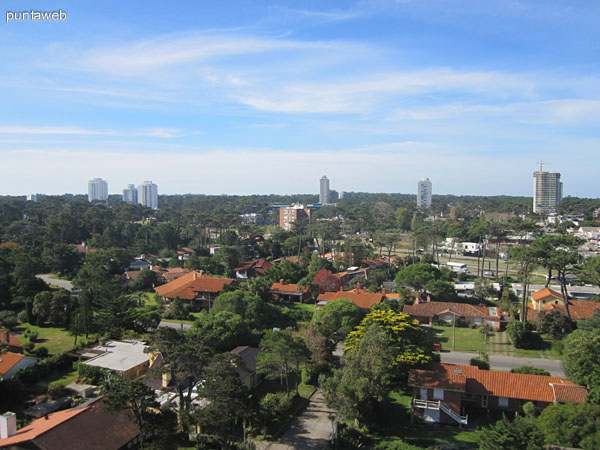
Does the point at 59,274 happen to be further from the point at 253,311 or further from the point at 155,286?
the point at 253,311

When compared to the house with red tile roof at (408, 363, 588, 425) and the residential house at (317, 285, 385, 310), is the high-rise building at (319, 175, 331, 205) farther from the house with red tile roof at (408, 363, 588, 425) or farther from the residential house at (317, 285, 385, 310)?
the house with red tile roof at (408, 363, 588, 425)

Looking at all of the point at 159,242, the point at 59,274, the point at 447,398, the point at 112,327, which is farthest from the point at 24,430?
the point at 159,242

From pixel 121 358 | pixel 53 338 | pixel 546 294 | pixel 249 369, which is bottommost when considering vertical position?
pixel 53 338

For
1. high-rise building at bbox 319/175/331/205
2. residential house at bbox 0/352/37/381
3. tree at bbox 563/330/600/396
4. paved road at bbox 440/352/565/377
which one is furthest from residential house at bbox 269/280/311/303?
high-rise building at bbox 319/175/331/205

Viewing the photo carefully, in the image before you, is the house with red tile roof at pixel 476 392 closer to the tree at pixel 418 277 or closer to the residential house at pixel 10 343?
the tree at pixel 418 277

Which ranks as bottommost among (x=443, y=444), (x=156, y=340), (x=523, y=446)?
(x=443, y=444)

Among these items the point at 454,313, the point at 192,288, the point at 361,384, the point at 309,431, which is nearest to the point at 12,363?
the point at 309,431

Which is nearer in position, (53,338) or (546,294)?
(53,338)

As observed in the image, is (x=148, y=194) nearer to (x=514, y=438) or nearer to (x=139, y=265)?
(x=139, y=265)
